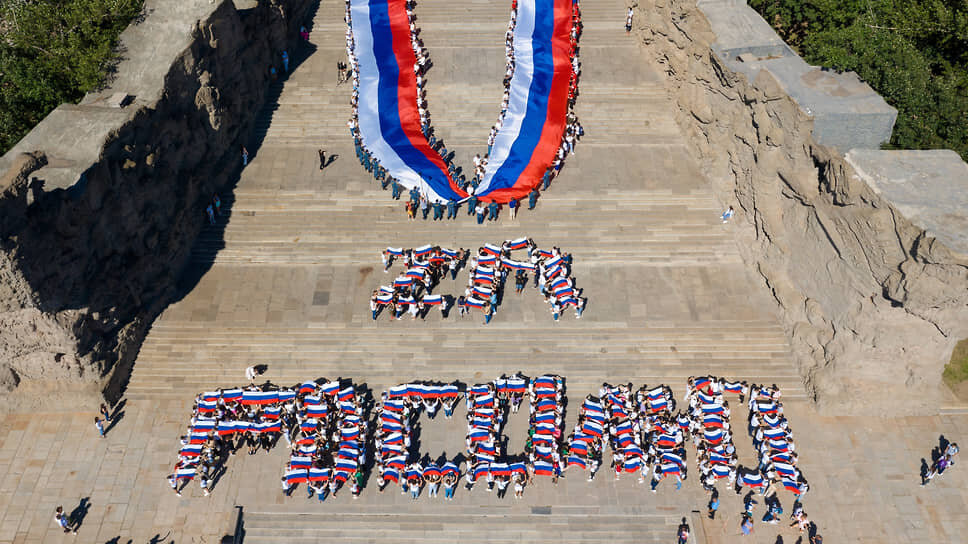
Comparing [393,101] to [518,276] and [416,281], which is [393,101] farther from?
[518,276]

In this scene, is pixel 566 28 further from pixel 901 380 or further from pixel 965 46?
pixel 901 380

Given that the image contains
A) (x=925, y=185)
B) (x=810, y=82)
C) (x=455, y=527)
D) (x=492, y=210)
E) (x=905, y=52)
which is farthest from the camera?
(x=492, y=210)

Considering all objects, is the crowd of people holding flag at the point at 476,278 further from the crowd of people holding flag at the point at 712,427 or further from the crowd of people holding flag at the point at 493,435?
the crowd of people holding flag at the point at 712,427

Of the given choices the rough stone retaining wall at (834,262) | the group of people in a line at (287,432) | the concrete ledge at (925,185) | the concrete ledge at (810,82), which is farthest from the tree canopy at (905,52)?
the group of people in a line at (287,432)

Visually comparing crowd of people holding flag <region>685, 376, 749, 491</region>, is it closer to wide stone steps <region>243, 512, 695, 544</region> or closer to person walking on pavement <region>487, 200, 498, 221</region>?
wide stone steps <region>243, 512, 695, 544</region>

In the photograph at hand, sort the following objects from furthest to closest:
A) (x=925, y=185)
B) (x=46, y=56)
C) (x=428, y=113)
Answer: (x=428, y=113)
(x=46, y=56)
(x=925, y=185)

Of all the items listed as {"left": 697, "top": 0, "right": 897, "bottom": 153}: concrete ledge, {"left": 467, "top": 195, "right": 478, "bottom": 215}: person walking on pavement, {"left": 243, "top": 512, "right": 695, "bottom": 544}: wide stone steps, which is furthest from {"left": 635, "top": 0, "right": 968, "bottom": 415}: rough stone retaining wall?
{"left": 467, "top": 195, "right": 478, "bottom": 215}: person walking on pavement

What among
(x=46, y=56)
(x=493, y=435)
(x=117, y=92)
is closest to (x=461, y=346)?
(x=493, y=435)
